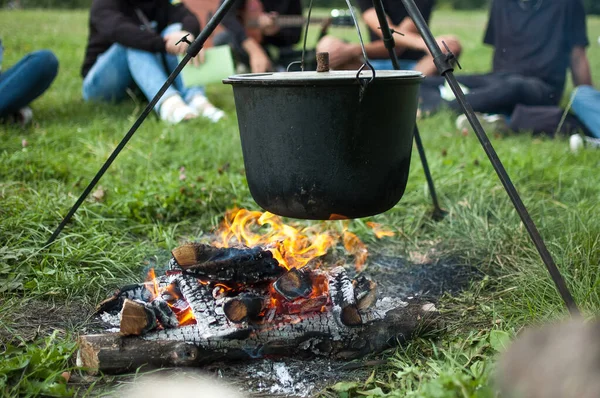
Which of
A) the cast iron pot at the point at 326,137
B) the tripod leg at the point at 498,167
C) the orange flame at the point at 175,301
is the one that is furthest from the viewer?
the orange flame at the point at 175,301

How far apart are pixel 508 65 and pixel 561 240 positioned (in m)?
3.96

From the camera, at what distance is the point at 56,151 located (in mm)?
3889

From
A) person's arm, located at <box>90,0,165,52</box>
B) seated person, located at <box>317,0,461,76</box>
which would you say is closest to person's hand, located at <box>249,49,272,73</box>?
seated person, located at <box>317,0,461,76</box>

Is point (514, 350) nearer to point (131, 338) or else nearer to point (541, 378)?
point (541, 378)

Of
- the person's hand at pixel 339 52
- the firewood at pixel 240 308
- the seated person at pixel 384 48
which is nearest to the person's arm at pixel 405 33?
the seated person at pixel 384 48

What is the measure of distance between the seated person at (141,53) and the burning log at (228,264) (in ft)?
9.13

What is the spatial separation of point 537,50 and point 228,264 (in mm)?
4994

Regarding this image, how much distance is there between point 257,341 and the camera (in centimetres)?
194

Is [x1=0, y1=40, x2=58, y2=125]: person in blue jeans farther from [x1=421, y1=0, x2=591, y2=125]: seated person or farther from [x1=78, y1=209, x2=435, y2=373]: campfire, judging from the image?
[x1=421, y1=0, x2=591, y2=125]: seated person

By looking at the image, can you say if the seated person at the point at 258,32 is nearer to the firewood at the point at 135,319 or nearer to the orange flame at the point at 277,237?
the orange flame at the point at 277,237

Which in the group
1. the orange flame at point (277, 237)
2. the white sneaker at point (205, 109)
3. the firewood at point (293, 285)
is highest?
the firewood at point (293, 285)

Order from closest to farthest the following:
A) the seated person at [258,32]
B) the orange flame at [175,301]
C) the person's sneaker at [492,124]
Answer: the orange flame at [175,301]
the person's sneaker at [492,124]
the seated person at [258,32]

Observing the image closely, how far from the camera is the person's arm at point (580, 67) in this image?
5.69 m

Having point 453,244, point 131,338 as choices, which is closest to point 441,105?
point 453,244
